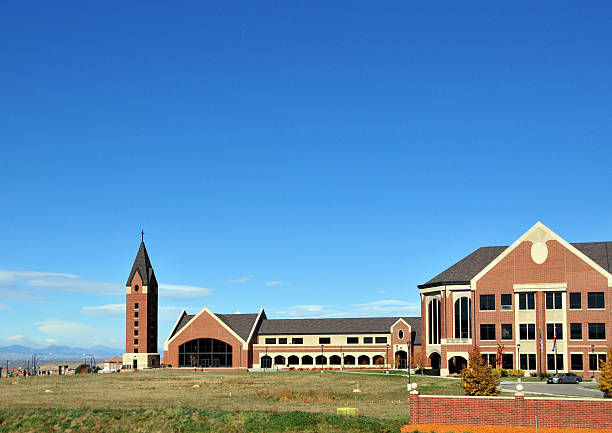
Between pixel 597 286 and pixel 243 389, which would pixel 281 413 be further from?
pixel 597 286

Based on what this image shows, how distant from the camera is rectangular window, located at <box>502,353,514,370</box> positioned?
85250 millimetres

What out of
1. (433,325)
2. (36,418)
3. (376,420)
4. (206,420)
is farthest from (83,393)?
(433,325)

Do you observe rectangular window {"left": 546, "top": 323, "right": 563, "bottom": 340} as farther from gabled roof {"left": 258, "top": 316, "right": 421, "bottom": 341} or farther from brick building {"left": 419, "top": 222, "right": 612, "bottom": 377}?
gabled roof {"left": 258, "top": 316, "right": 421, "bottom": 341}

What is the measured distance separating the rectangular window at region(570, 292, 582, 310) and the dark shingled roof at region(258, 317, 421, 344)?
123 ft

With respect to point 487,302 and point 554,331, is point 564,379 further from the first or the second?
point 487,302

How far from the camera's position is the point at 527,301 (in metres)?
86.1

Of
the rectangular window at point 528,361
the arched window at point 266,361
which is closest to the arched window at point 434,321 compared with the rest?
the rectangular window at point 528,361

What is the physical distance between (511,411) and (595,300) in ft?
175

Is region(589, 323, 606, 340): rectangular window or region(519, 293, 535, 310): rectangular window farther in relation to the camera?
region(519, 293, 535, 310): rectangular window

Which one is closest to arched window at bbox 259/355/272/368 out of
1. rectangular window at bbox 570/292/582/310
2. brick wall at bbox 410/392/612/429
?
rectangular window at bbox 570/292/582/310

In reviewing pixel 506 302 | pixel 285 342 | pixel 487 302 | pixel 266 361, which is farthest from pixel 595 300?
pixel 266 361

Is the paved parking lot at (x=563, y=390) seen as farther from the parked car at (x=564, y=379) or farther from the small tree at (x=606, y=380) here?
the small tree at (x=606, y=380)

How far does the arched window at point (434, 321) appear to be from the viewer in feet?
299

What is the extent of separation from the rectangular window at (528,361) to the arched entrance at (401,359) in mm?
32015
